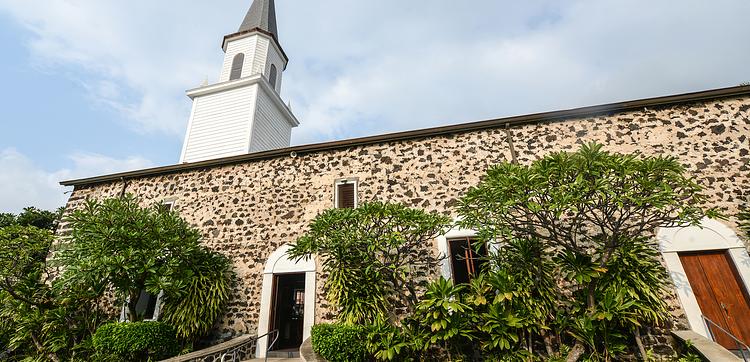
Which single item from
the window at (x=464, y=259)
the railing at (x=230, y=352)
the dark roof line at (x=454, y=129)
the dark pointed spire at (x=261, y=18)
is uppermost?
the dark pointed spire at (x=261, y=18)

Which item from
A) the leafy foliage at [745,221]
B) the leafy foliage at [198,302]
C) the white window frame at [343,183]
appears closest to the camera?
the leafy foliage at [745,221]

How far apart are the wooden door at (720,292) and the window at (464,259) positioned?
3.95m

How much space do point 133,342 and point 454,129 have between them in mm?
8687

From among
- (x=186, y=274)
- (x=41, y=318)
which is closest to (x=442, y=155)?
(x=186, y=274)

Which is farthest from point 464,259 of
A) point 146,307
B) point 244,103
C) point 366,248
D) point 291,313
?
point 244,103

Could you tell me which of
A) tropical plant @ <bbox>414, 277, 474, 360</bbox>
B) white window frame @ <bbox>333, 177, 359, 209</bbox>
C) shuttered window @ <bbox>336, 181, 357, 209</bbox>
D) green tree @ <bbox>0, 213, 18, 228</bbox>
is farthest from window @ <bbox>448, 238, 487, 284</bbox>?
green tree @ <bbox>0, 213, 18, 228</bbox>

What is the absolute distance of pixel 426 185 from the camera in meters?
8.00

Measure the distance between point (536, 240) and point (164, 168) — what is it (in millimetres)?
10919

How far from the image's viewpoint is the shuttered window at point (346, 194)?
8.51 meters

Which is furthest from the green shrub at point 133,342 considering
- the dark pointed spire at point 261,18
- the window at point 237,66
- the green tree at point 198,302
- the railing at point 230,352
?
the dark pointed spire at point 261,18

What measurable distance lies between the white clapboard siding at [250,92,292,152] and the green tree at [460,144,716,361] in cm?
1017

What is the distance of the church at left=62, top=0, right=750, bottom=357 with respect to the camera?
6.22 meters

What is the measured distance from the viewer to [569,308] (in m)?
6.24

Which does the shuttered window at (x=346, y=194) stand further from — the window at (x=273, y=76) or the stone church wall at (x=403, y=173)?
the window at (x=273, y=76)
